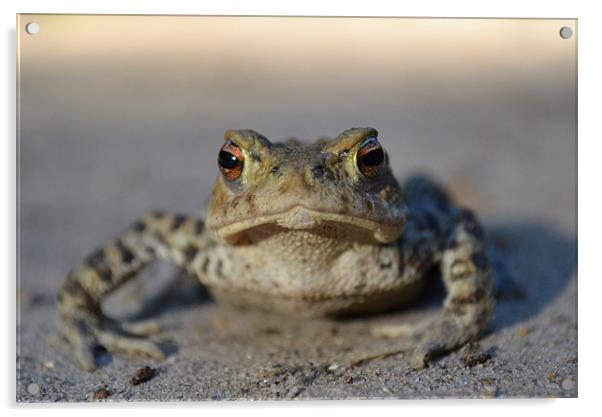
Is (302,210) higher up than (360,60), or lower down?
lower down

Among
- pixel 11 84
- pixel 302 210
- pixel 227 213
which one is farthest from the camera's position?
pixel 11 84

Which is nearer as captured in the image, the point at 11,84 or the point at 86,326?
the point at 11,84

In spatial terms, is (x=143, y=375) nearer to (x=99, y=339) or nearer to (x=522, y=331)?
(x=99, y=339)

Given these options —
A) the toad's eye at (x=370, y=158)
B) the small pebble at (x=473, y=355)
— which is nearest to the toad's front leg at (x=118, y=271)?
the toad's eye at (x=370, y=158)

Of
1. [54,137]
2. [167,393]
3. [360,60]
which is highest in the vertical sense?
[360,60]

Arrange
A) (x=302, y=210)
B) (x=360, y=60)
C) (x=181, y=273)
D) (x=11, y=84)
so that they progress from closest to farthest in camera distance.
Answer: (x=302, y=210) → (x=11, y=84) → (x=360, y=60) → (x=181, y=273)

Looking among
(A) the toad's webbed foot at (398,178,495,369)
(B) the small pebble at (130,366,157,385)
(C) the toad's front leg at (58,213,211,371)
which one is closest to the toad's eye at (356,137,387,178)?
(A) the toad's webbed foot at (398,178,495,369)
